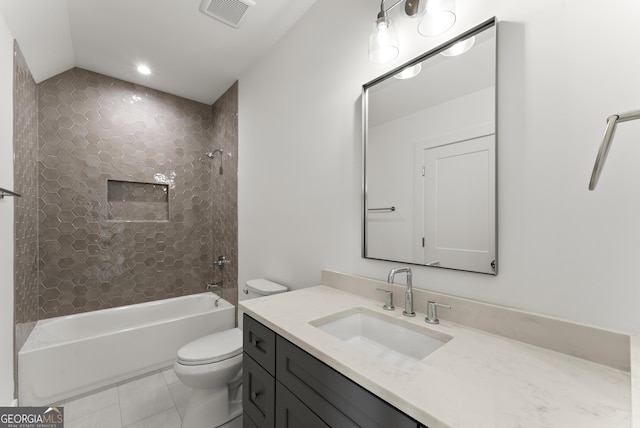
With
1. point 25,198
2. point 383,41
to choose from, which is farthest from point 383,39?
point 25,198

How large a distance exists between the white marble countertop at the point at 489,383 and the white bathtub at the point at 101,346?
198 cm

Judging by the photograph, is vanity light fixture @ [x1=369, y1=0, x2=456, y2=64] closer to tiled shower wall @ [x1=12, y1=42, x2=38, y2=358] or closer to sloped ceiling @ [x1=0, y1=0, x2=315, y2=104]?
sloped ceiling @ [x1=0, y1=0, x2=315, y2=104]

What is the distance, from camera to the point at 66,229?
2475mm

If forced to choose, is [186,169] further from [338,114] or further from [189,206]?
[338,114]

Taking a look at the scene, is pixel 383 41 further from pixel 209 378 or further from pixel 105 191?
pixel 105 191

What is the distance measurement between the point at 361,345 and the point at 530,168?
96cm

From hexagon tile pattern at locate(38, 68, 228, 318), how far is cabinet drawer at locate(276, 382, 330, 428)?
2.50 meters

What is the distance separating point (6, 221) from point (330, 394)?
82.5 inches

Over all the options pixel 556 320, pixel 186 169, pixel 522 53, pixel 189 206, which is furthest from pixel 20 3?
pixel 556 320

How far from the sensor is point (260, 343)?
1174 millimetres

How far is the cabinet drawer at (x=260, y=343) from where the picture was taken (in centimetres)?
108

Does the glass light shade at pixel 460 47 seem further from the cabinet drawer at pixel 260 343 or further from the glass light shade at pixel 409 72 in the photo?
the cabinet drawer at pixel 260 343

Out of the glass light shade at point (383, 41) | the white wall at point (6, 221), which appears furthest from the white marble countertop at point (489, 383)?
the white wall at point (6, 221)

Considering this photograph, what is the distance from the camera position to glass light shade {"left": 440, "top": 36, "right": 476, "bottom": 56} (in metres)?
1.03
